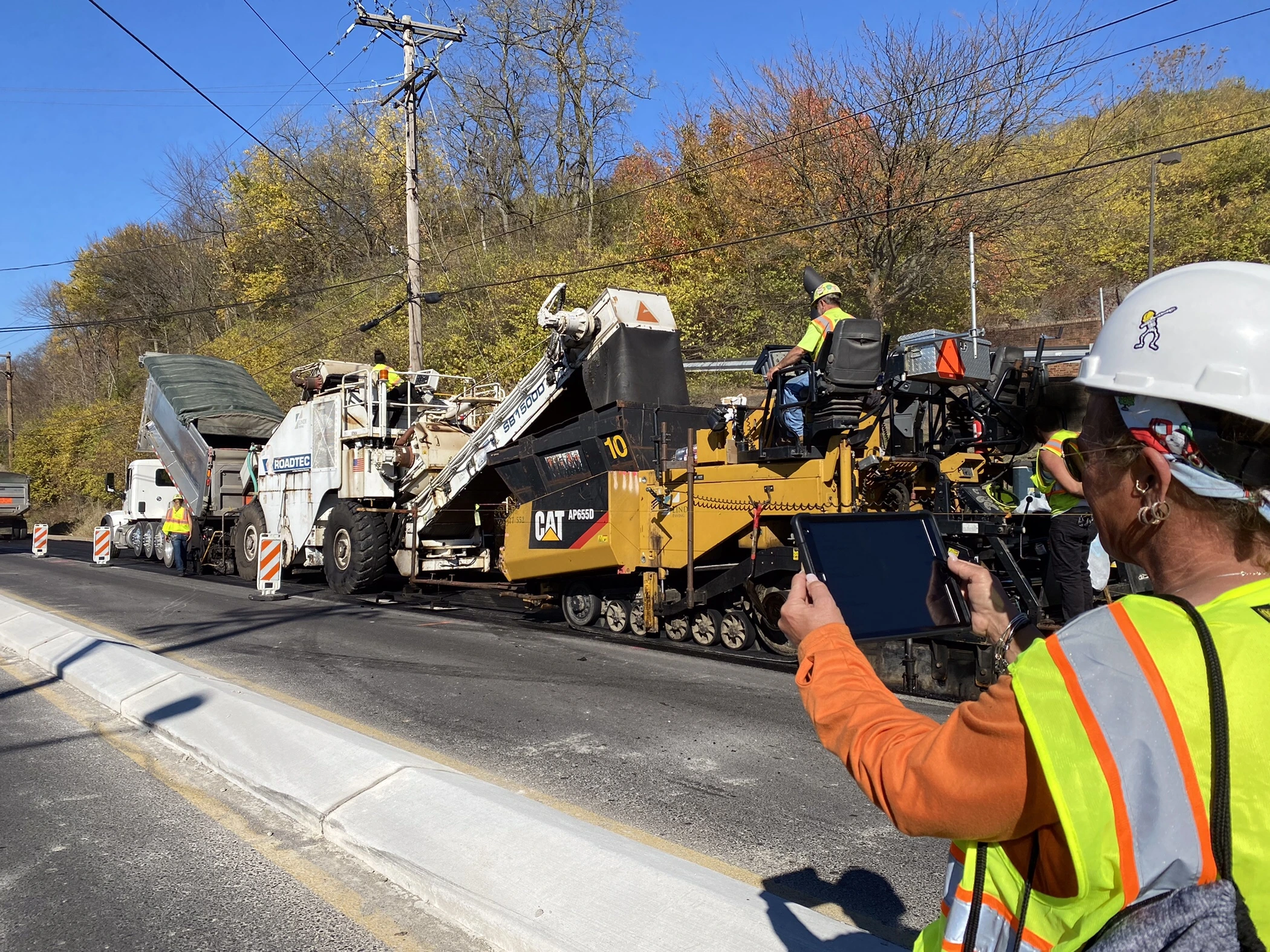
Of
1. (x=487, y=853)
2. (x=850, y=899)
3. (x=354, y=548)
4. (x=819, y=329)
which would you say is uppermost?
(x=819, y=329)

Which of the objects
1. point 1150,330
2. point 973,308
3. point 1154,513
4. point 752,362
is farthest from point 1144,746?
point 973,308

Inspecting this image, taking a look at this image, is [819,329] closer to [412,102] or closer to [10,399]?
[412,102]

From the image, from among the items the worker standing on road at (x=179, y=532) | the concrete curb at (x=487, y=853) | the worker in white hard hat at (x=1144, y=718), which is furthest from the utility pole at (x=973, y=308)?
the worker standing on road at (x=179, y=532)

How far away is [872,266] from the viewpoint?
779 inches

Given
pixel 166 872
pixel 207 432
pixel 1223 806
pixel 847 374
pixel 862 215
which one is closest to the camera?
pixel 1223 806

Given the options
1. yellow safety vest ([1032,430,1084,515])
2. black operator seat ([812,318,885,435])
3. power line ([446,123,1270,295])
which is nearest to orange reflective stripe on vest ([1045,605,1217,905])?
yellow safety vest ([1032,430,1084,515])

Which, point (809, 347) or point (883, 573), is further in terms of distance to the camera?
point (809, 347)

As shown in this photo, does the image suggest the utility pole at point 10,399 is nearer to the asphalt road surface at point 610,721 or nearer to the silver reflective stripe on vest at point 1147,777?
the asphalt road surface at point 610,721

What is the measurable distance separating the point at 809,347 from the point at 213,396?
54.3 ft

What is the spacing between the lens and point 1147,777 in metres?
1.13

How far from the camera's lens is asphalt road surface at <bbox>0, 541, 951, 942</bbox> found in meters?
4.20

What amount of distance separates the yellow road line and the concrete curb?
0.16 meters

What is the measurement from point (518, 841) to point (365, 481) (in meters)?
12.0

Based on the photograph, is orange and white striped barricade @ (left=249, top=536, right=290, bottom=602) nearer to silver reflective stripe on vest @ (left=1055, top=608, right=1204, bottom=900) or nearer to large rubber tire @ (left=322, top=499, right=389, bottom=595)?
large rubber tire @ (left=322, top=499, right=389, bottom=595)
